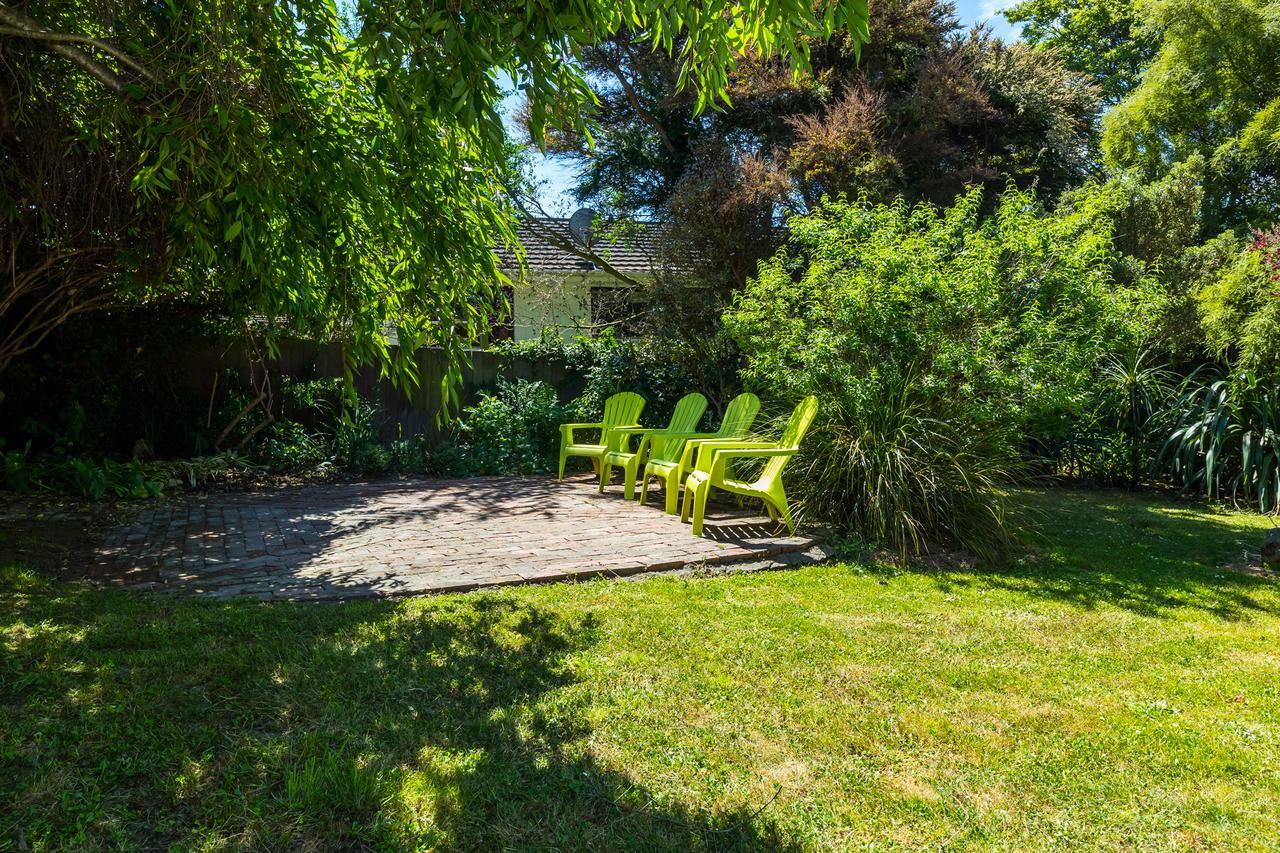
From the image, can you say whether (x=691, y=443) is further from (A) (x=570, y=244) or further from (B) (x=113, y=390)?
(A) (x=570, y=244)

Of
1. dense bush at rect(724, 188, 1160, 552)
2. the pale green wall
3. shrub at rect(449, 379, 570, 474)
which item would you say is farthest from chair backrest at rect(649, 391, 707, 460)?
the pale green wall

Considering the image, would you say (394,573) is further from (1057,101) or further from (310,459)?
(1057,101)

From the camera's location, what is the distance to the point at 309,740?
268cm

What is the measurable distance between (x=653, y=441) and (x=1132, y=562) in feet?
13.7

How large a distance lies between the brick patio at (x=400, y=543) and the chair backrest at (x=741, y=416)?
69 centimetres

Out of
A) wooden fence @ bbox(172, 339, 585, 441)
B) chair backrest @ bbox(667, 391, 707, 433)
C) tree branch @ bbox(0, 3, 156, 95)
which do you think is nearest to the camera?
tree branch @ bbox(0, 3, 156, 95)

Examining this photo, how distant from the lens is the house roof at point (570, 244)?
11.6m

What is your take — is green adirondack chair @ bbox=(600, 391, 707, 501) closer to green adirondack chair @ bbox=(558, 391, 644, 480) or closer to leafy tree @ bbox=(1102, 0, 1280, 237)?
green adirondack chair @ bbox=(558, 391, 644, 480)

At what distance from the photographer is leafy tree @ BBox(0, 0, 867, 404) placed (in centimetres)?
291

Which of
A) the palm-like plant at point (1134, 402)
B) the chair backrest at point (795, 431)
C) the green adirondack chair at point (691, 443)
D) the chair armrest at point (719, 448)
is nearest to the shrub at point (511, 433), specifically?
the green adirondack chair at point (691, 443)

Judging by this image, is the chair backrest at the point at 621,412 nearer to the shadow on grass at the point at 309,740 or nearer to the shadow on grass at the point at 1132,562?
the shadow on grass at the point at 1132,562

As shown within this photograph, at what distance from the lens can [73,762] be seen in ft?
8.14

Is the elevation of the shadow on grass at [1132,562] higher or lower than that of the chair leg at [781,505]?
lower

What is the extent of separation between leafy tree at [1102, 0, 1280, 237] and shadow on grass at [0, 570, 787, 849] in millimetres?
15683
